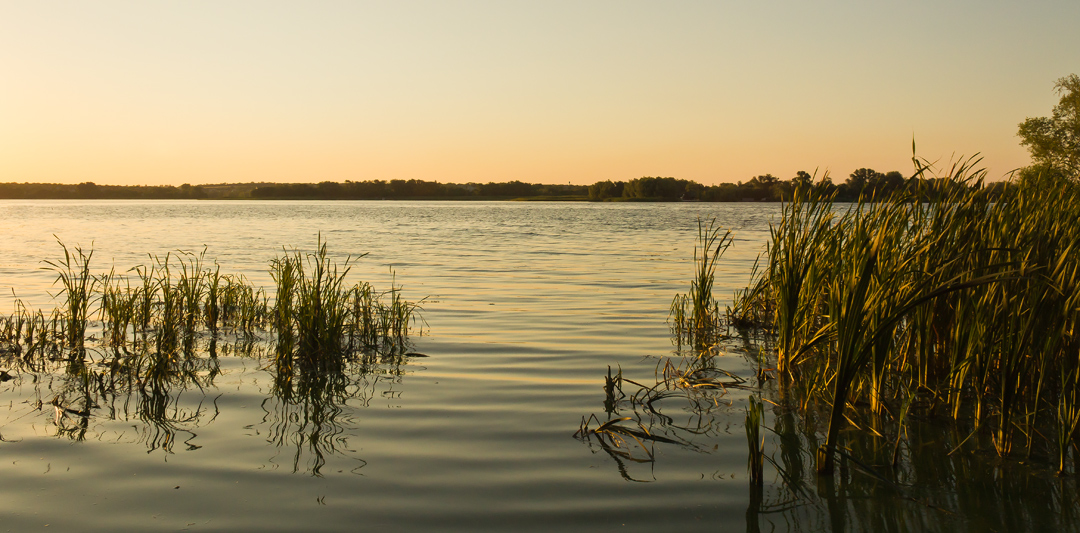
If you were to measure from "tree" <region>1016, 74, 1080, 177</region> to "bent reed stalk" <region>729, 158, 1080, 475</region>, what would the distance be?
4122 cm

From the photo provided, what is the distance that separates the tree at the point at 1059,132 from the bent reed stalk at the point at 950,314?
41223mm

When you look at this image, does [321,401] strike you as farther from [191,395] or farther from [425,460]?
[425,460]

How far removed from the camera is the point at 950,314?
6.11 metres

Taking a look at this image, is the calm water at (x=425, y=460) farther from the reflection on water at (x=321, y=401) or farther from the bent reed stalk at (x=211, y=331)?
the bent reed stalk at (x=211, y=331)

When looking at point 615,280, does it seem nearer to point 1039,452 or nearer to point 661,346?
point 661,346

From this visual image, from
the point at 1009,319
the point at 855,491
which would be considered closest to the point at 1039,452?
the point at 1009,319

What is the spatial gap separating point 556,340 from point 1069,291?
587 centimetres

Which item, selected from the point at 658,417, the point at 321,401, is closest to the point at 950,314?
the point at 658,417

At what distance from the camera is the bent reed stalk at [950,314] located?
450cm

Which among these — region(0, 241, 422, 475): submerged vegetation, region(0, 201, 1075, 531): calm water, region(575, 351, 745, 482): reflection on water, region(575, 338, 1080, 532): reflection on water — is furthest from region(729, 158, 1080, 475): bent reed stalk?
region(0, 241, 422, 475): submerged vegetation

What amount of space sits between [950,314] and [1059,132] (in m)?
45.0

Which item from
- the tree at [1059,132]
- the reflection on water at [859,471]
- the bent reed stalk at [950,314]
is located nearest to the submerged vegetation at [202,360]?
the reflection on water at [859,471]

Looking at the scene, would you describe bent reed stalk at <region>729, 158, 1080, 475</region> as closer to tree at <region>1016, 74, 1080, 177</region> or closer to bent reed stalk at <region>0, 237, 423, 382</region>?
bent reed stalk at <region>0, 237, 423, 382</region>

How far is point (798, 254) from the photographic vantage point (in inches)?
275
